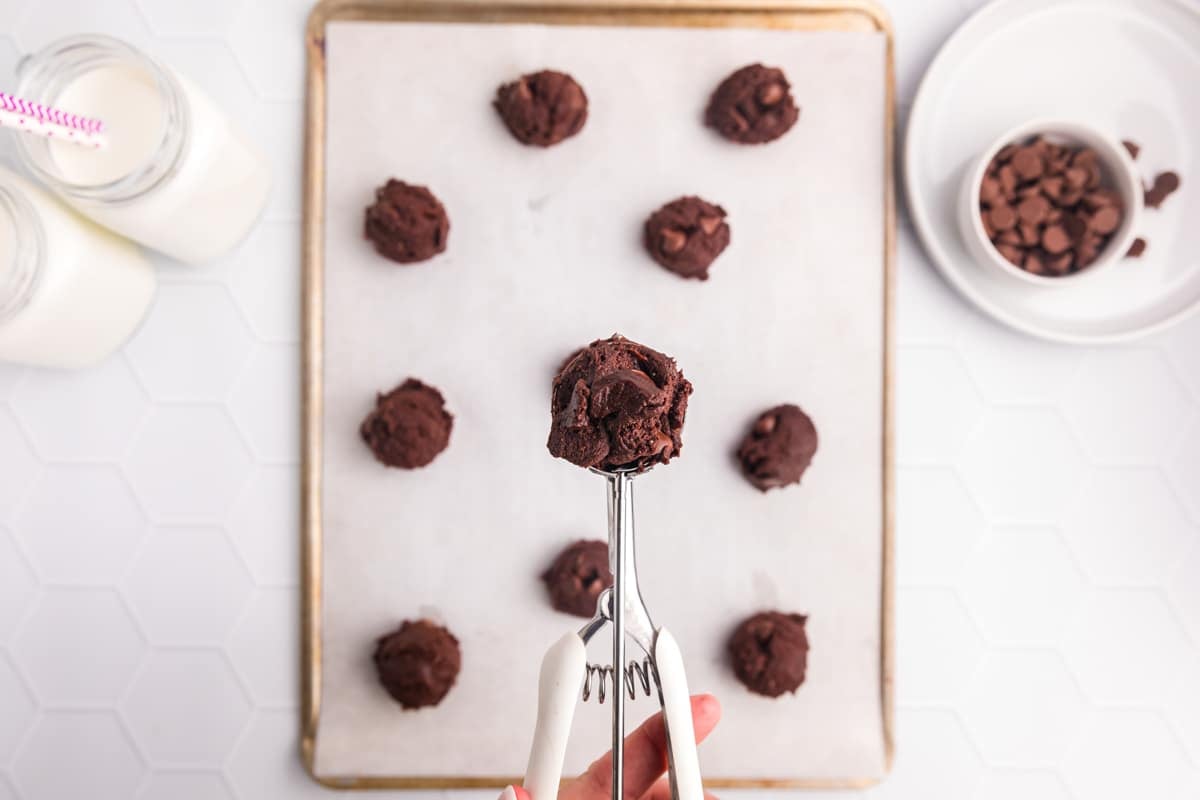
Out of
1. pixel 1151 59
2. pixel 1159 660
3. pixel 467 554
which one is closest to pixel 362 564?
pixel 467 554

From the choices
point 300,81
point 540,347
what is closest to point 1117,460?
point 540,347

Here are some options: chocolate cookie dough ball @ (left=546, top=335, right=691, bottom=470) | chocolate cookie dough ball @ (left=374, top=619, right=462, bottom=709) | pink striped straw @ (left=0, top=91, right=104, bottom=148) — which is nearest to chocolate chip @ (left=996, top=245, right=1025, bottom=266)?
chocolate cookie dough ball @ (left=546, top=335, right=691, bottom=470)

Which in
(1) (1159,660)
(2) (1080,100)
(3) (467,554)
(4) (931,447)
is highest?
(2) (1080,100)

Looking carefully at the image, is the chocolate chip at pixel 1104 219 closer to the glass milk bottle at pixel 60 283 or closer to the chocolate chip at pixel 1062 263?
the chocolate chip at pixel 1062 263

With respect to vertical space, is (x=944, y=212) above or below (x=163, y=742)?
above

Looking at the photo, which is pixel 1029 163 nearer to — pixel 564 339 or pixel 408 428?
pixel 564 339

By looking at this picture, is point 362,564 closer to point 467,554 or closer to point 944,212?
point 467,554

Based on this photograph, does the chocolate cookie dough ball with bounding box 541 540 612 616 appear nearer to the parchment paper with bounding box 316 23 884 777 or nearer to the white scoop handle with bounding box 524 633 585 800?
the parchment paper with bounding box 316 23 884 777
